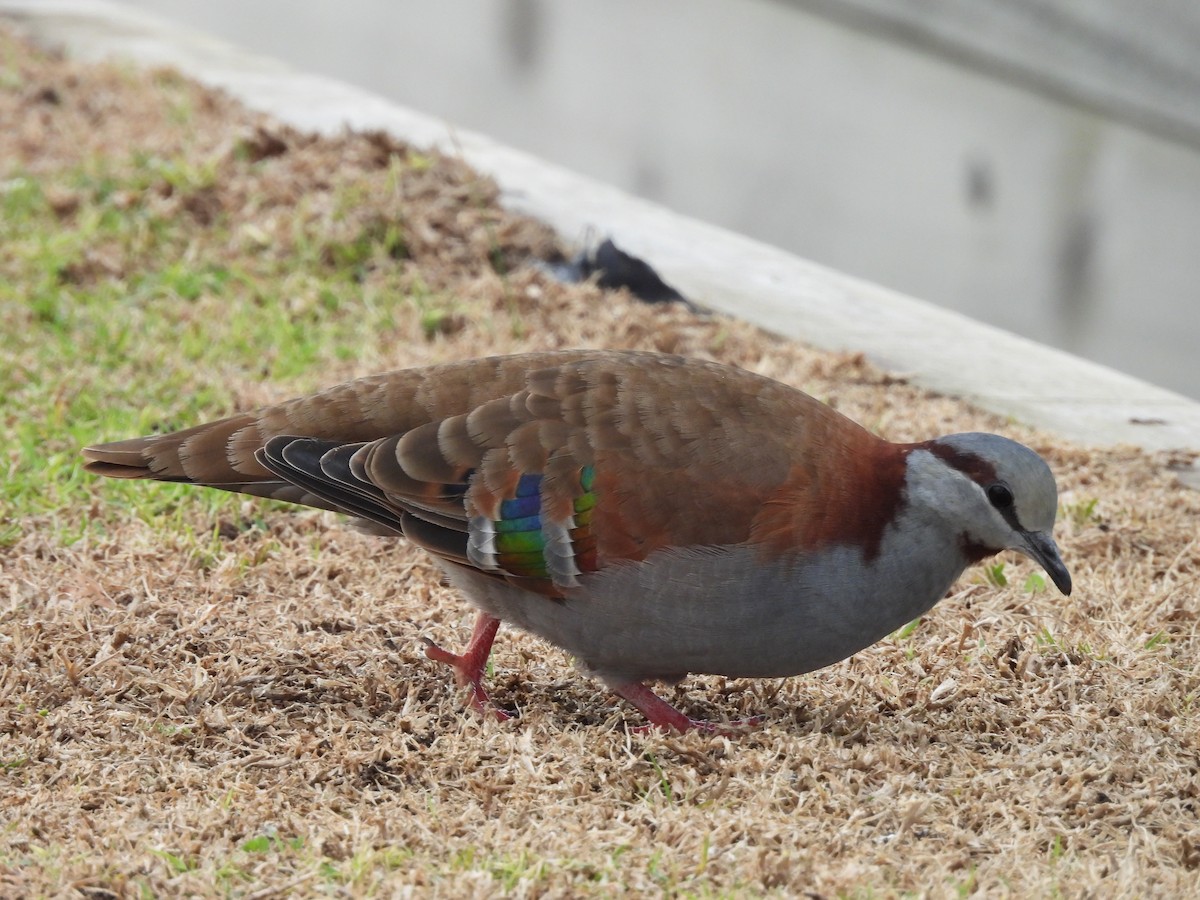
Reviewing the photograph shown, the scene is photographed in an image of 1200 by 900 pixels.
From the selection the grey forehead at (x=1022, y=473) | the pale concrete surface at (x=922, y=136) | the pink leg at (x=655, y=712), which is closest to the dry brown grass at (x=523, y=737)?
the pink leg at (x=655, y=712)

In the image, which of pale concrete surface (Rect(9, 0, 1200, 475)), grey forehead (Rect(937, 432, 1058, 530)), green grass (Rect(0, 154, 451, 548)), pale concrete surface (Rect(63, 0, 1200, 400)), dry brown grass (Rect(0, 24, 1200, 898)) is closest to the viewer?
dry brown grass (Rect(0, 24, 1200, 898))

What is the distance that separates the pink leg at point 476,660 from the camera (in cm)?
380

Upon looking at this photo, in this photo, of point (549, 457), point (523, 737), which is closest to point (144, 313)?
point (549, 457)

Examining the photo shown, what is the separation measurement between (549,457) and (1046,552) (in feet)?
3.77

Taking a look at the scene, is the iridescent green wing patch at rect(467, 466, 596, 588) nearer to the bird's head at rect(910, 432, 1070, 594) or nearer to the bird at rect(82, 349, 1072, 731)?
the bird at rect(82, 349, 1072, 731)

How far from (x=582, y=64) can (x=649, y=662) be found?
9056mm

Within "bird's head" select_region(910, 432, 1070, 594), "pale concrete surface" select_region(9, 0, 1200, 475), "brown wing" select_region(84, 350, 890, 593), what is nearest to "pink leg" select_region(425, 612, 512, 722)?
"brown wing" select_region(84, 350, 890, 593)

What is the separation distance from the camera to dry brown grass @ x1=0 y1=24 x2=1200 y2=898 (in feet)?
10.2

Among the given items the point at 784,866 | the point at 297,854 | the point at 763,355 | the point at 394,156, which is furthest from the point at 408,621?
the point at 394,156

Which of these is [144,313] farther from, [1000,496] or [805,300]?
[1000,496]

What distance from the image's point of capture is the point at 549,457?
3.65 metres

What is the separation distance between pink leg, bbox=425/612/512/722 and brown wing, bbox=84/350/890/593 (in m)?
0.29

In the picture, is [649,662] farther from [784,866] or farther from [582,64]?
[582,64]

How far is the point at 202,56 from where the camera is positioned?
10438mm
